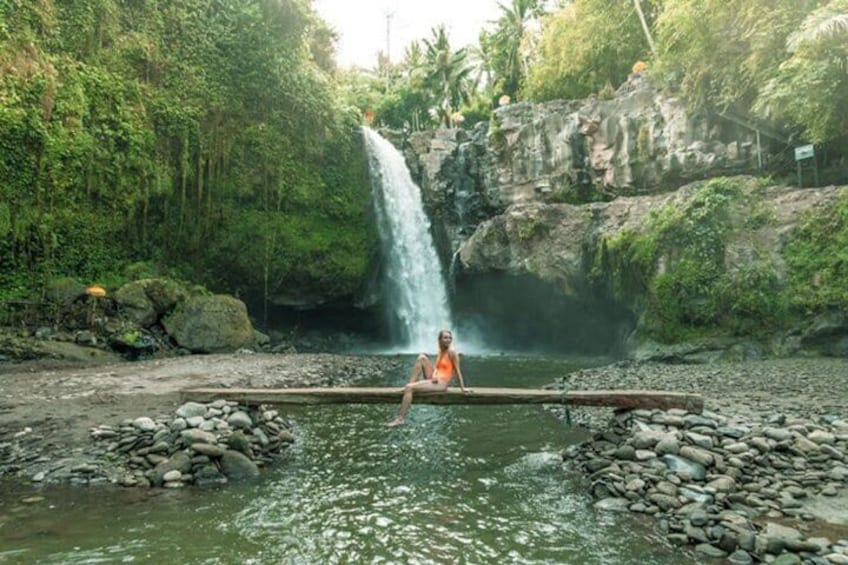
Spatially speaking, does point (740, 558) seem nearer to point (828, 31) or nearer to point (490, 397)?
point (490, 397)

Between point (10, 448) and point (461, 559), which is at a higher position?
point (10, 448)

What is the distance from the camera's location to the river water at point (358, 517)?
4.82m

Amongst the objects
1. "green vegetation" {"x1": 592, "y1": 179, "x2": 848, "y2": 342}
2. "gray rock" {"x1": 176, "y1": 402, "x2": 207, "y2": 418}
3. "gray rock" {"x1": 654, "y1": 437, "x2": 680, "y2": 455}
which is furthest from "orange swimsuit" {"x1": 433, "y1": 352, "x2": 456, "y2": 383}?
"green vegetation" {"x1": 592, "y1": 179, "x2": 848, "y2": 342}

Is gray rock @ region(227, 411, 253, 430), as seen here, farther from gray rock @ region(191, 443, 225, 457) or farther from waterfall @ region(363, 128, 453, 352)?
waterfall @ region(363, 128, 453, 352)

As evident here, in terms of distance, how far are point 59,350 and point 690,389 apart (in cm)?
1625

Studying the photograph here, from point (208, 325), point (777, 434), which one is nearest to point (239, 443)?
point (777, 434)

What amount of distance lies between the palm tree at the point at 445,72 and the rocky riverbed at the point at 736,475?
45812mm

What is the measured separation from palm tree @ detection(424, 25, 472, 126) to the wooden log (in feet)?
149

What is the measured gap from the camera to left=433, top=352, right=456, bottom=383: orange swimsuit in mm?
7914

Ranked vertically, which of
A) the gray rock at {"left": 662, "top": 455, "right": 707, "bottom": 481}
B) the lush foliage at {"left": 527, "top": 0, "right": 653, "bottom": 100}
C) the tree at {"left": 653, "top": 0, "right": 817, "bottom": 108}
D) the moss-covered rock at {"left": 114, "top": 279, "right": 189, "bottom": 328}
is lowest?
the gray rock at {"left": 662, "top": 455, "right": 707, "bottom": 481}

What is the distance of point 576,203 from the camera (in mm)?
24969

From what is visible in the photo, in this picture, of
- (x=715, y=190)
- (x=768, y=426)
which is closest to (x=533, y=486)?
(x=768, y=426)

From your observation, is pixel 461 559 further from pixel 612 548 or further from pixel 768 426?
pixel 768 426

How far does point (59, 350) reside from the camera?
48.9 feet
